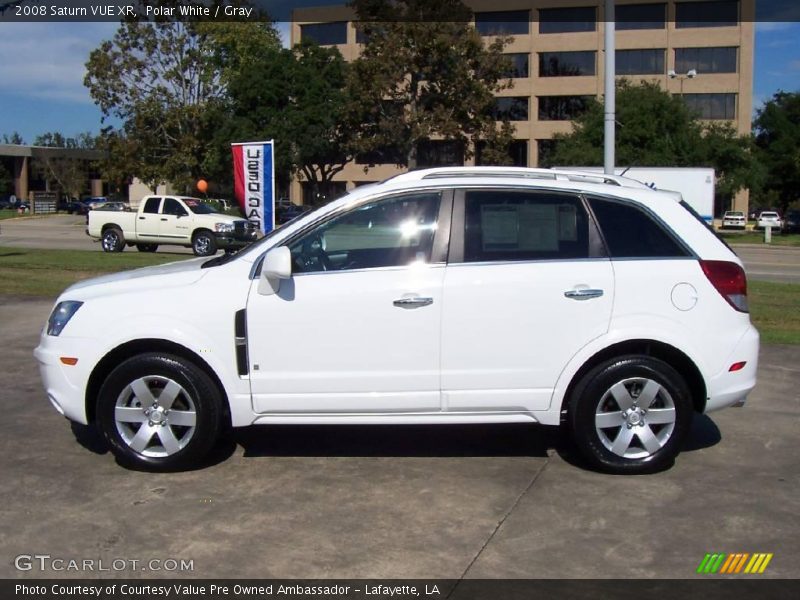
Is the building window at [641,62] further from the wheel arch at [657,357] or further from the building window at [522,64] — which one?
the wheel arch at [657,357]

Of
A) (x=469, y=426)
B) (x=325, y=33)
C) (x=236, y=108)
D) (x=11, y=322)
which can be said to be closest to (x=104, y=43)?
(x=236, y=108)

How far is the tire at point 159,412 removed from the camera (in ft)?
17.9

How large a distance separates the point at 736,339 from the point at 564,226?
4.23ft

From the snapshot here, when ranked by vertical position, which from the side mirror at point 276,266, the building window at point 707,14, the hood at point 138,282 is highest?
the building window at point 707,14

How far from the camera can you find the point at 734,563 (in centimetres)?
431

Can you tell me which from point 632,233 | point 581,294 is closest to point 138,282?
point 581,294

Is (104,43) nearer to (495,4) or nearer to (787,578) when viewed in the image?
(495,4)

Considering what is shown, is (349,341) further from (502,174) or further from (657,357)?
(657,357)

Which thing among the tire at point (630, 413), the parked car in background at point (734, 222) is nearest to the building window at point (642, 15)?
the parked car in background at point (734, 222)

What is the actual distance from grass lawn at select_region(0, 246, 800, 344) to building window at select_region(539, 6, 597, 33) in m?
56.0

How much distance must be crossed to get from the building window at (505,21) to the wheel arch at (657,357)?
72.3 m

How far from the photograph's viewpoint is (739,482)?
17.9ft

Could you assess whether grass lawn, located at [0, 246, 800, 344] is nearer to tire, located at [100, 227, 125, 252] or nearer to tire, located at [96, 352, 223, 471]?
tire, located at [100, 227, 125, 252]

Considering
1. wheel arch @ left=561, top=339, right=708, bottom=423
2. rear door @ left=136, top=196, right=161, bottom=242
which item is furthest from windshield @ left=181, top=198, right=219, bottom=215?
wheel arch @ left=561, top=339, right=708, bottom=423
